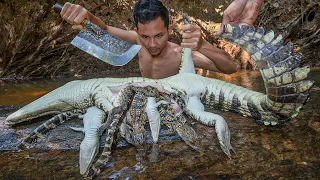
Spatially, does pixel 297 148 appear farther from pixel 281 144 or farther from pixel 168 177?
pixel 168 177

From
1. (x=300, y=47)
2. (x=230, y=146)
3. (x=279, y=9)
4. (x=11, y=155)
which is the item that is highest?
(x=279, y=9)

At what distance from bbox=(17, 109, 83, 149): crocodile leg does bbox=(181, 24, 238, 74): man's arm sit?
3.91 feet

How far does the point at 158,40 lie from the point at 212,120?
1.27 metres

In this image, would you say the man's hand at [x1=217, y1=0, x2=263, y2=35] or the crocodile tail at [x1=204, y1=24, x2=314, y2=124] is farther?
the man's hand at [x1=217, y1=0, x2=263, y2=35]

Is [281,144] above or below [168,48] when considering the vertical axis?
below

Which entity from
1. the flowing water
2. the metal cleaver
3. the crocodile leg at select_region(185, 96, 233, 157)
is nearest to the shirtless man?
the metal cleaver

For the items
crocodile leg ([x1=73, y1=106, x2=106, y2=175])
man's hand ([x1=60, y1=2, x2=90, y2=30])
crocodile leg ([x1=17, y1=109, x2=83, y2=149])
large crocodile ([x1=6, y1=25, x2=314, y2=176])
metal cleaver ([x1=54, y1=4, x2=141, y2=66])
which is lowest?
crocodile leg ([x1=17, y1=109, x2=83, y2=149])

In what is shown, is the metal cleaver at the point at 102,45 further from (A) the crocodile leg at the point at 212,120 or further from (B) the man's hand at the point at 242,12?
(B) the man's hand at the point at 242,12

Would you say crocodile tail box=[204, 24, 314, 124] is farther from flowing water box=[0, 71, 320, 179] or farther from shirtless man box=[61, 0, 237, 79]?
shirtless man box=[61, 0, 237, 79]

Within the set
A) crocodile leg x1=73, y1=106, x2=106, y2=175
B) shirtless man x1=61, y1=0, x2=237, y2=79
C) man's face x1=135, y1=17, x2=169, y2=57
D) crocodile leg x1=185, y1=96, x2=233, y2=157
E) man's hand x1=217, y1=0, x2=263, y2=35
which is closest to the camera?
crocodile leg x1=73, y1=106, x2=106, y2=175

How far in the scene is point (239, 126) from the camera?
7.27 feet

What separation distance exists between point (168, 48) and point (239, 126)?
1.53m

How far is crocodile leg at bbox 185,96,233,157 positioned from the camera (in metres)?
1.78

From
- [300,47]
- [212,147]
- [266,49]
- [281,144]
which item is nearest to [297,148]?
[281,144]
